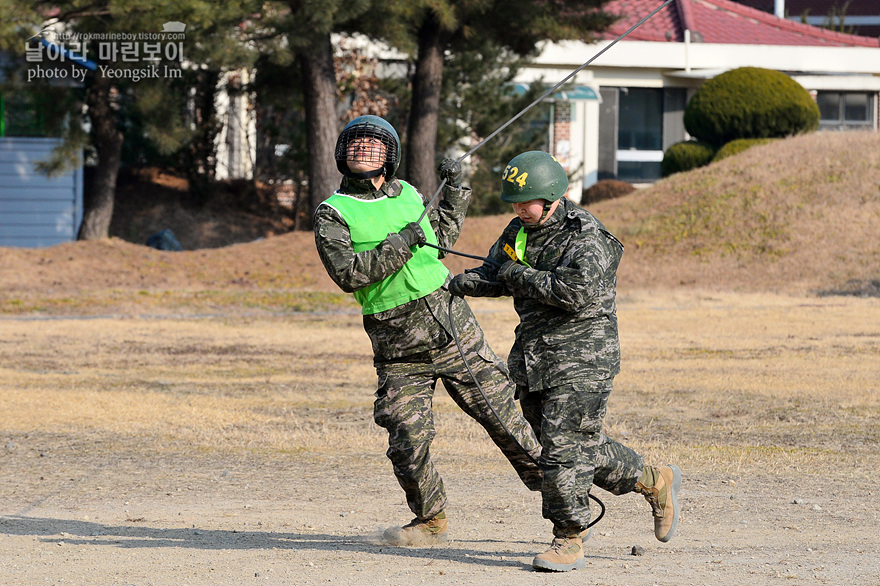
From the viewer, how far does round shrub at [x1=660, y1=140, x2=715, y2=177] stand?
29219 mm

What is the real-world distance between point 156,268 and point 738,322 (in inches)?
444

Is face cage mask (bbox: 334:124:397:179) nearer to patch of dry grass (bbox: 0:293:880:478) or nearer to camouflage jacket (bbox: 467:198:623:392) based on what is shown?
camouflage jacket (bbox: 467:198:623:392)

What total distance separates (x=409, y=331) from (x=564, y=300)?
856 mm

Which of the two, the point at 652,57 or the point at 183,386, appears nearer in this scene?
the point at 183,386

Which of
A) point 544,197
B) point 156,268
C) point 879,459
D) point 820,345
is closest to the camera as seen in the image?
point 544,197

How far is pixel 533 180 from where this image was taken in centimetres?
500

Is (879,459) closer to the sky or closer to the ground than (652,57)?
closer to the ground

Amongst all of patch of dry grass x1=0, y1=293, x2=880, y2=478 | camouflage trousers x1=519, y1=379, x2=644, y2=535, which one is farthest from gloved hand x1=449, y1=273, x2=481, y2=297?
patch of dry grass x1=0, y1=293, x2=880, y2=478

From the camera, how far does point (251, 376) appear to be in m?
12.4

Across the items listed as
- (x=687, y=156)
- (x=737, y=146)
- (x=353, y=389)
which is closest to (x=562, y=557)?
(x=353, y=389)

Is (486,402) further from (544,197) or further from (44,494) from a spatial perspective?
(44,494)

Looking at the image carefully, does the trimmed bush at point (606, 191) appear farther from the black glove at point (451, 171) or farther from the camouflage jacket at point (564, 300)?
the camouflage jacket at point (564, 300)

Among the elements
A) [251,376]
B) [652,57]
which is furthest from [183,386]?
[652,57]

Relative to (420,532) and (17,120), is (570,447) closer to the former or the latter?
(420,532)
